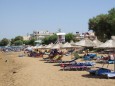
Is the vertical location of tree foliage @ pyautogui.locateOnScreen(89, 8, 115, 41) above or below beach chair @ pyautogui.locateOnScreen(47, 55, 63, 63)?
above

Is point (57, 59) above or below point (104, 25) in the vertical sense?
below

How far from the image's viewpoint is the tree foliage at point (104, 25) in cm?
5421

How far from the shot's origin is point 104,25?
56.8 metres

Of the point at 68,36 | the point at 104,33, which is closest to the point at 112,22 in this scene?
the point at 104,33

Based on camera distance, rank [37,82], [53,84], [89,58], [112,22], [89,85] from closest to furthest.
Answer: [89,85] → [53,84] → [37,82] → [89,58] → [112,22]

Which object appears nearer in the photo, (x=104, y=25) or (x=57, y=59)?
(x=57, y=59)

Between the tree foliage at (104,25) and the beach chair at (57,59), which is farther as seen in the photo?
the tree foliage at (104,25)

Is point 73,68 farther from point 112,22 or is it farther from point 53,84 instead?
point 112,22

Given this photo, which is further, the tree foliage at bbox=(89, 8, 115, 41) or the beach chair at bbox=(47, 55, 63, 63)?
the tree foliage at bbox=(89, 8, 115, 41)

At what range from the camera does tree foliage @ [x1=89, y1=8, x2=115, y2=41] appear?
5421 cm

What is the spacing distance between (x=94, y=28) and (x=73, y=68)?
3810 centimetres

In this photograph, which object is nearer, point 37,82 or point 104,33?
point 37,82

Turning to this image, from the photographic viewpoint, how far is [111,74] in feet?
60.0

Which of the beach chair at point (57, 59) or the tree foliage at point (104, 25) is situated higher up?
the tree foliage at point (104, 25)
